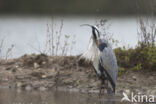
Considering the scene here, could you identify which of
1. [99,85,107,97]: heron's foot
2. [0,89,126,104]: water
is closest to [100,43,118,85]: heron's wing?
[99,85,107,97]: heron's foot

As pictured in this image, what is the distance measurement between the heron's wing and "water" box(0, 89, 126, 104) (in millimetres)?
531

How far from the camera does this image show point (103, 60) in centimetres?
927

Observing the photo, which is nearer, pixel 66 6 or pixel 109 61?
pixel 109 61

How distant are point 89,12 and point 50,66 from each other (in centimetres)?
1957

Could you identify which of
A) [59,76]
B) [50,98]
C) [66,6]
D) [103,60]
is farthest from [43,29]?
[50,98]

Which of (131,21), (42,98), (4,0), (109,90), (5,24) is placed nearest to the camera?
(42,98)

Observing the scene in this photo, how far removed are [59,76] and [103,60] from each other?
5.07 feet

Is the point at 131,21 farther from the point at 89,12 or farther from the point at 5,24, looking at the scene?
the point at 5,24

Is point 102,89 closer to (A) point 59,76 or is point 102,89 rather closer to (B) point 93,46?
(B) point 93,46

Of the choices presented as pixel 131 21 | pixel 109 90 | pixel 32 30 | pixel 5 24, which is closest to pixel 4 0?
pixel 5 24

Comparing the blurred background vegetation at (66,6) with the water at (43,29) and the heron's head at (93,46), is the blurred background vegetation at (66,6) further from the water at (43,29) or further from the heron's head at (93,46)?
the heron's head at (93,46)

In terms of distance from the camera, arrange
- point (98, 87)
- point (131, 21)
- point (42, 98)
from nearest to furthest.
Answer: point (42, 98) < point (98, 87) < point (131, 21)

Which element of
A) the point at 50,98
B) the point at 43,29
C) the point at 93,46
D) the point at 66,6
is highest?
the point at 66,6

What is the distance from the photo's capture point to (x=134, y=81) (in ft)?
33.6
